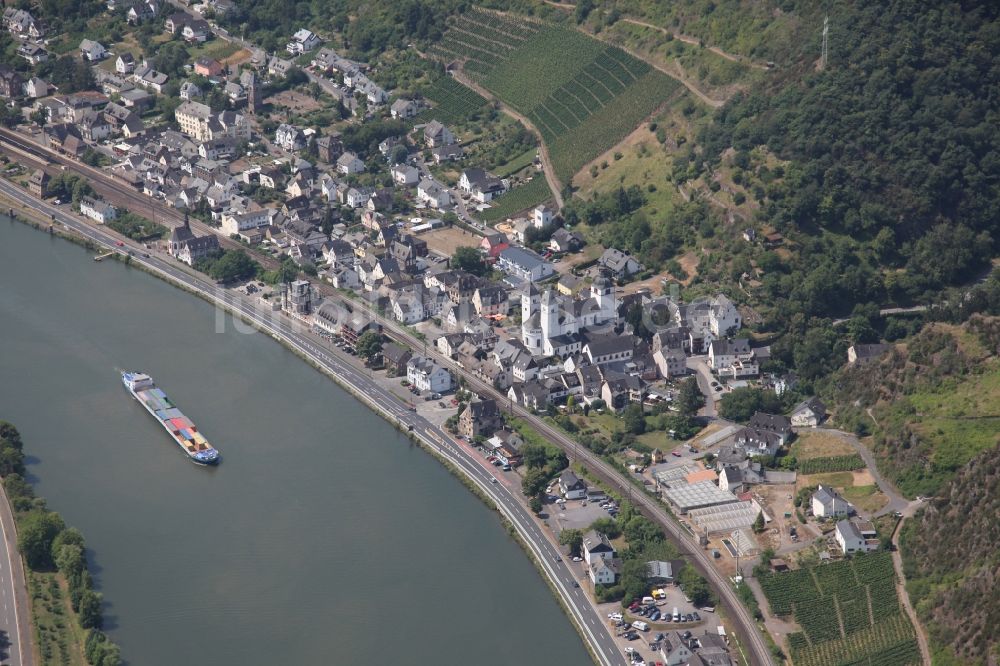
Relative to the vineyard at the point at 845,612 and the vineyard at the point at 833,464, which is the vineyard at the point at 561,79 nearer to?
the vineyard at the point at 833,464

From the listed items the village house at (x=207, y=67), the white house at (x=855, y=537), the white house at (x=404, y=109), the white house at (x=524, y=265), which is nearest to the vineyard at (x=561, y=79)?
the white house at (x=404, y=109)

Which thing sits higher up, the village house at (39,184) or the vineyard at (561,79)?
the vineyard at (561,79)

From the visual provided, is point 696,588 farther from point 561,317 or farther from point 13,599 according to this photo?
point 13,599

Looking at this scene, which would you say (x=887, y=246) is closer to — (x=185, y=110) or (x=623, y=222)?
(x=623, y=222)

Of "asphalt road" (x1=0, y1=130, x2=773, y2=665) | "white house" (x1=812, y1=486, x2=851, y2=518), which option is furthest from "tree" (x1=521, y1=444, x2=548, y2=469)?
"white house" (x1=812, y1=486, x2=851, y2=518)

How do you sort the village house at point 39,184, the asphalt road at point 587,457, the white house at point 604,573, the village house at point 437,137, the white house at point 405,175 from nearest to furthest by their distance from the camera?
the asphalt road at point 587,457 → the white house at point 604,573 → the village house at point 39,184 → the white house at point 405,175 → the village house at point 437,137

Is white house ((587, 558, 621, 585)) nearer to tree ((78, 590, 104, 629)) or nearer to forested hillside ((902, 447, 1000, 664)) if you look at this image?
forested hillside ((902, 447, 1000, 664))

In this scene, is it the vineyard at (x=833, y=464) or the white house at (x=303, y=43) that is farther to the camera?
the white house at (x=303, y=43)
